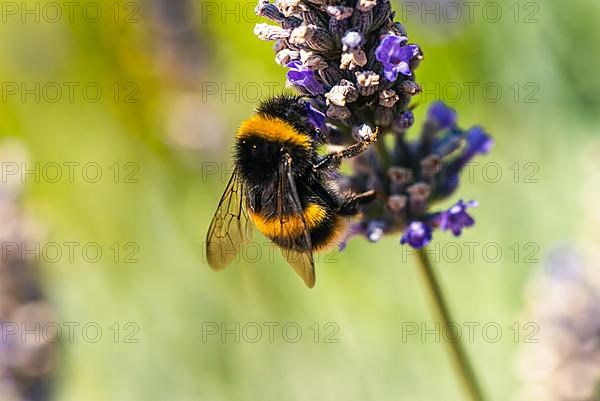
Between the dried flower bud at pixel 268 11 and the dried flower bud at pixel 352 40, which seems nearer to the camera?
the dried flower bud at pixel 352 40

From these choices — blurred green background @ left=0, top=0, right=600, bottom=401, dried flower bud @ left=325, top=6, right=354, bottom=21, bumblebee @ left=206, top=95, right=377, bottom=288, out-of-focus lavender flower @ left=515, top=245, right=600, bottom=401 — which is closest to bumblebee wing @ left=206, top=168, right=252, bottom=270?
bumblebee @ left=206, top=95, right=377, bottom=288

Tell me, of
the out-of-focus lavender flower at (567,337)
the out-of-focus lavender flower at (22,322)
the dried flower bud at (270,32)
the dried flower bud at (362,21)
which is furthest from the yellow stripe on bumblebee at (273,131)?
the out-of-focus lavender flower at (22,322)

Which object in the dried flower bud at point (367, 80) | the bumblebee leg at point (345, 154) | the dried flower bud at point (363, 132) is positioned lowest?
the bumblebee leg at point (345, 154)

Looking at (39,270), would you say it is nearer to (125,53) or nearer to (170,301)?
(170,301)

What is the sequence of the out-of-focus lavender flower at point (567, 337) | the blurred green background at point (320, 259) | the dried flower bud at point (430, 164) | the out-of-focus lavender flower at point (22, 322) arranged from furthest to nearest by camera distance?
1. the blurred green background at point (320, 259)
2. the out-of-focus lavender flower at point (22, 322)
3. the out-of-focus lavender flower at point (567, 337)
4. the dried flower bud at point (430, 164)

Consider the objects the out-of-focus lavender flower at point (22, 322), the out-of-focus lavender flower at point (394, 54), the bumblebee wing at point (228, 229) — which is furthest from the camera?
the out-of-focus lavender flower at point (22, 322)

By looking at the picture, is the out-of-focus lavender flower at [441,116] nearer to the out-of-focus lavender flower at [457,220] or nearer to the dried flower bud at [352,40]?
the out-of-focus lavender flower at [457,220]

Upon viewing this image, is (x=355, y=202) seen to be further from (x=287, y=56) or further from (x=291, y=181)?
(x=287, y=56)

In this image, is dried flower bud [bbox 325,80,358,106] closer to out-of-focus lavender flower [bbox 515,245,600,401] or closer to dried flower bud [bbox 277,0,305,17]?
dried flower bud [bbox 277,0,305,17]
